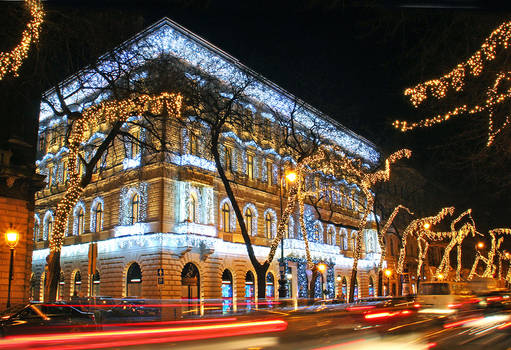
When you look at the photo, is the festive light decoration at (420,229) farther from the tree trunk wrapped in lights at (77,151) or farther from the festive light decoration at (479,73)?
the festive light decoration at (479,73)

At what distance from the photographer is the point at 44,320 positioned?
13617 mm

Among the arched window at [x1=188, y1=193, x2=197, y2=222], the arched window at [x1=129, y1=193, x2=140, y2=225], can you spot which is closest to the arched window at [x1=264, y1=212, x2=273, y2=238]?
the arched window at [x1=188, y1=193, x2=197, y2=222]

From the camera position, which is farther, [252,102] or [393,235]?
[393,235]

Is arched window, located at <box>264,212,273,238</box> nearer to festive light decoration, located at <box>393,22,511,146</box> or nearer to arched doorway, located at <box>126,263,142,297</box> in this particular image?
arched doorway, located at <box>126,263,142,297</box>

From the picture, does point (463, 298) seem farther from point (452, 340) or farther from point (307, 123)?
point (307, 123)

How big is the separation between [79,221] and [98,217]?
295 centimetres

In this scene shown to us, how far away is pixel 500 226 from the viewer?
58.5 meters

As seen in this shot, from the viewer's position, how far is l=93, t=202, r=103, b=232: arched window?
1443 inches

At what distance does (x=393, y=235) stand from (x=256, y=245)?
32.2m

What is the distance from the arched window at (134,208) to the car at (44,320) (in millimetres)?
19143

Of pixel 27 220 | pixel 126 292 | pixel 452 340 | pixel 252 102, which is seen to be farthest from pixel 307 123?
pixel 452 340

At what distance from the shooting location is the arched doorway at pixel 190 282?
32125 millimetres

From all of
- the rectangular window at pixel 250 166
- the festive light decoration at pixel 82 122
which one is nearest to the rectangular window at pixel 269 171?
the rectangular window at pixel 250 166

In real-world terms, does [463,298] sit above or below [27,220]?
below
